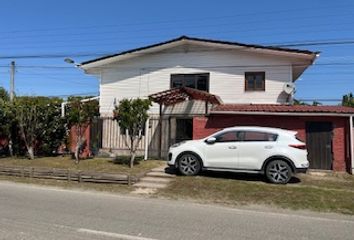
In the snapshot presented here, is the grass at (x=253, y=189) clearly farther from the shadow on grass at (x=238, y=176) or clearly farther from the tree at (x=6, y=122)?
the tree at (x=6, y=122)

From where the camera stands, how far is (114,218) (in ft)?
26.3

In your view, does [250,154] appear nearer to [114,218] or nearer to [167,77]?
[114,218]

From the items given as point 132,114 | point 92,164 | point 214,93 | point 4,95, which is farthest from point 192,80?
point 4,95

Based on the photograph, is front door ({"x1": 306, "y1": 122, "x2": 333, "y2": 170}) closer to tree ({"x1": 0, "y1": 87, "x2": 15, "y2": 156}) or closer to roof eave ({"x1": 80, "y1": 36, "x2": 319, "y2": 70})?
roof eave ({"x1": 80, "y1": 36, "x2": 319, "y2": 70})

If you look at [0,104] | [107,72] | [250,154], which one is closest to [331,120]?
[250,154]

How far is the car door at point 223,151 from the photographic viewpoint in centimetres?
1338

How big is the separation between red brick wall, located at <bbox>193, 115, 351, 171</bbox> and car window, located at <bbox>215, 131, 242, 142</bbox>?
375 centimetres

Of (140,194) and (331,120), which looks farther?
(331,120)

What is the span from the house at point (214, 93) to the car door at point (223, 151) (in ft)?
11.8

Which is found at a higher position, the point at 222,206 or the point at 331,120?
the point at 331,120

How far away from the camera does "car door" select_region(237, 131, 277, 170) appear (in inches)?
513

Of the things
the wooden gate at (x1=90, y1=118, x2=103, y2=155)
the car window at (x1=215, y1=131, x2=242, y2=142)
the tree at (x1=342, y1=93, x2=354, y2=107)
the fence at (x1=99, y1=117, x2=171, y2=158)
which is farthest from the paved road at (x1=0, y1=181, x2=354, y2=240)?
the tree at (x1=342, y1=93, x2=354, y2=107)

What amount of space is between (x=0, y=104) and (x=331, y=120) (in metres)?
16.7

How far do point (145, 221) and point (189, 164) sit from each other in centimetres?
621
